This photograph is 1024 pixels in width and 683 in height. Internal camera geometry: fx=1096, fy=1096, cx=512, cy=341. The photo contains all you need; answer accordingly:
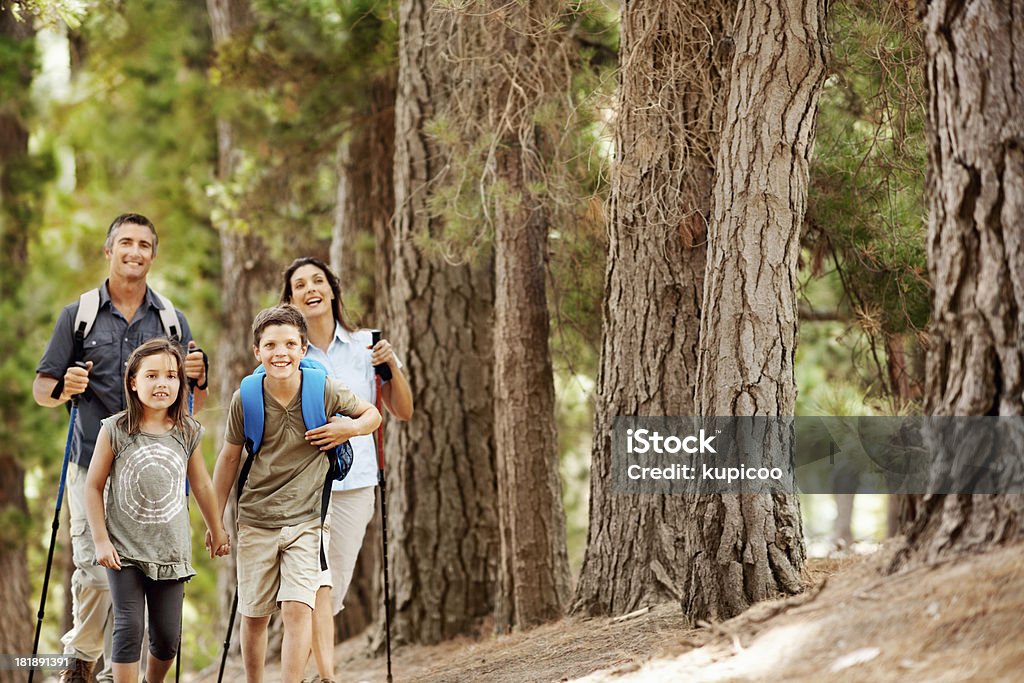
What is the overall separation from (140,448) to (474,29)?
11.5 ft

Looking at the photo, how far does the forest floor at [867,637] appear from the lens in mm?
2990

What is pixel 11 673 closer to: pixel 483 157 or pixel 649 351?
pixel 483 157

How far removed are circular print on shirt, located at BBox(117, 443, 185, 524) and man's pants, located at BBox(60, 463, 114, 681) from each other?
→ 17.7 inches

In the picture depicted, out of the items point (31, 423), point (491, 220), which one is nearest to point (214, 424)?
point (31, 423)

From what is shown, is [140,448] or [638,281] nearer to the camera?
[140,448]

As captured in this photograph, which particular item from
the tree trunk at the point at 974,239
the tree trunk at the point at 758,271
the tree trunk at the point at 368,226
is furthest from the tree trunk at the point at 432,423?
the tree trunk at the point at 974,239

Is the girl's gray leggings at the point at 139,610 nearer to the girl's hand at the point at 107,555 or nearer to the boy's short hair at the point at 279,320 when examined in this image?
the girl's hand at the point at 107,555

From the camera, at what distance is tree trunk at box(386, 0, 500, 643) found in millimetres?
7555

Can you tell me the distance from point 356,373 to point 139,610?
60.3 inches

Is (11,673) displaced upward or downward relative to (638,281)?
downward

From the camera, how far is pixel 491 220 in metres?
6.92

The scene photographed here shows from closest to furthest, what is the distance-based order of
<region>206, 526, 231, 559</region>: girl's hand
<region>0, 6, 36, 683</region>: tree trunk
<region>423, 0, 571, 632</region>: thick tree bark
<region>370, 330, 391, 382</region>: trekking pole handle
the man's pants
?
1. <region>206, 526, 231, 559</region>: girl's hand
2. the man's pants
3. <region>370, 330, 391, 382</region>: trekking pole handle
4. <region>423, 0, 571, 632</region>: thick tree bark
5. <region>0, 6, 36, 683</region>: tree trunk

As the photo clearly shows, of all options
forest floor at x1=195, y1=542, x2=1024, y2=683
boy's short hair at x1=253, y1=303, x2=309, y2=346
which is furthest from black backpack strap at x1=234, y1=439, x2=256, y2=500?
forest floor at x1=195, y1=542, x2=1024, y2=683

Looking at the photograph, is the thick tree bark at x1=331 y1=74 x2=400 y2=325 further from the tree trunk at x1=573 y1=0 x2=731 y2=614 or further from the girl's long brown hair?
the girl's long brown hair
